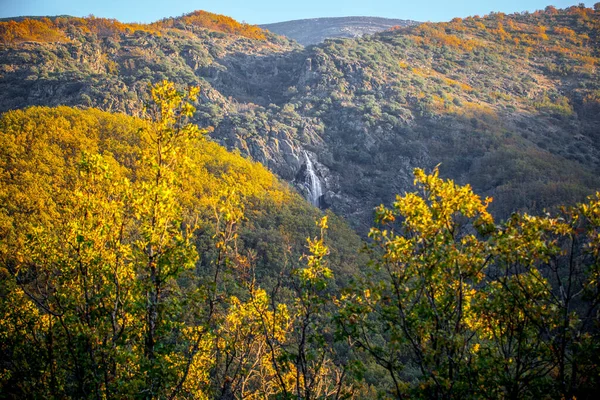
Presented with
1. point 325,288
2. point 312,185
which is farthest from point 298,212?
point 325,288

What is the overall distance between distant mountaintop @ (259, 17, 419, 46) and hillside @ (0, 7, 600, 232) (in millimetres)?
55693

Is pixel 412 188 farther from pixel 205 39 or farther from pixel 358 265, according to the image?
pixel 205 39

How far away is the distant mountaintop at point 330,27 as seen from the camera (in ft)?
550

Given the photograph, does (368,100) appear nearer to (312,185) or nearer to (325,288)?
(312,185)

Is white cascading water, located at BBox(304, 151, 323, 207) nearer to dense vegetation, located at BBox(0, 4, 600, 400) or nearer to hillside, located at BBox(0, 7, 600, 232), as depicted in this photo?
hillside, located at BBox(0, 7, 600, 232)

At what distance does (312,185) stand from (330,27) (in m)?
125

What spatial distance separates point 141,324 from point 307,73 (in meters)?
91.4

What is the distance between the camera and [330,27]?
180 metres

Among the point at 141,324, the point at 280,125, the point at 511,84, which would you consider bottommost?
the point at 141,324

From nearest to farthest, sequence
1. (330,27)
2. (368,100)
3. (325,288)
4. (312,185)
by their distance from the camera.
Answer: (325,288) < (312,185) < (368,100) < (330,27)

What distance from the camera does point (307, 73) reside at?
95312mm

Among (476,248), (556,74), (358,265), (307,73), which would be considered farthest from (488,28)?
(476,248)

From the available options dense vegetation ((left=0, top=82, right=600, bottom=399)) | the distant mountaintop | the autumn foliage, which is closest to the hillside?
the autumn foliage

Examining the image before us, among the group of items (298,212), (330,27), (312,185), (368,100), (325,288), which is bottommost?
(325,288)
